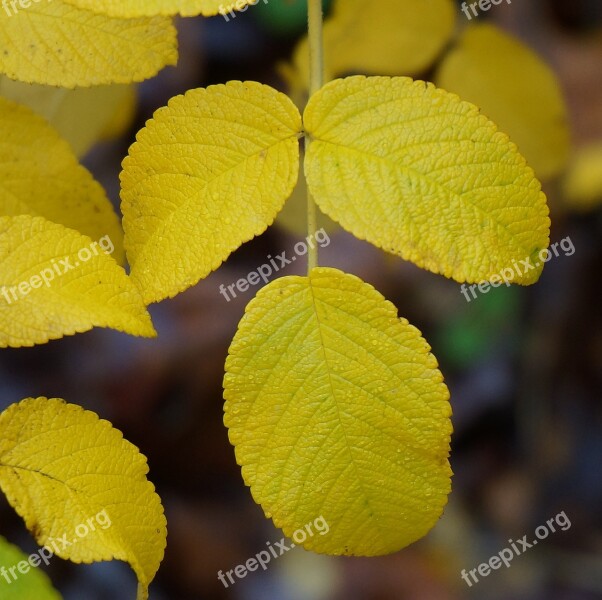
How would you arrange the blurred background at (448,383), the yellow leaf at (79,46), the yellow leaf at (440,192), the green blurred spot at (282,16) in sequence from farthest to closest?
the blurred background at (448,383)
the green blurred spot at (282,16)
the yellow leaf at (79,46)
the yellow leaf at (440,192)

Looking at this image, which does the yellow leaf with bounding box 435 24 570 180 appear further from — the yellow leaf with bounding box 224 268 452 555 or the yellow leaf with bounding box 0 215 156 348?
the yellow leaf with bounding box 0 215 156 348

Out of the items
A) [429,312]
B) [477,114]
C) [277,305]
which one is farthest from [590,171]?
[277,305]

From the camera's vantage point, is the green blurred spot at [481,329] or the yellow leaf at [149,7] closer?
the yellow leaf at [149,7]

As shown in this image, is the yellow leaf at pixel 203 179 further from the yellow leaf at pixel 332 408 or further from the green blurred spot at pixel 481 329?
the green blurred spot at pixel 481 329

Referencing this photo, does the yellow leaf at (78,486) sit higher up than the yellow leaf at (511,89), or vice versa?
the yellow leaf at (511,89)

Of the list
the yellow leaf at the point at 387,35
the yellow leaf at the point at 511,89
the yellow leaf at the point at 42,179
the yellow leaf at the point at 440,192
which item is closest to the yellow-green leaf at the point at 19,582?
the yellow leaf at the point at 42,179

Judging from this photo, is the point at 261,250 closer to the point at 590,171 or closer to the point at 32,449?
the point at 590,171
